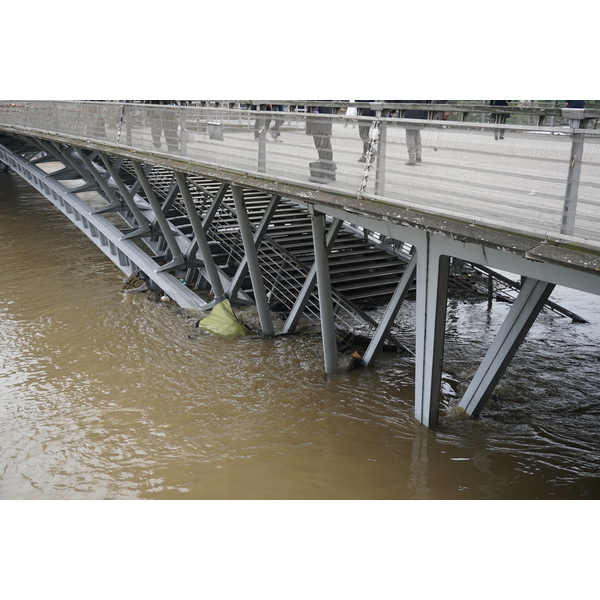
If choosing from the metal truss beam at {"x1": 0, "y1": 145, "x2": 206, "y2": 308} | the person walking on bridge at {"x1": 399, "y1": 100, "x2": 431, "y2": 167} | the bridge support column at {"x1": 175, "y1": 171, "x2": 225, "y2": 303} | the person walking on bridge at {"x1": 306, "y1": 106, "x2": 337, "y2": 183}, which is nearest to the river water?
the metal truss beam at {"x1": 0, "y1": 145, "x2": 206, "y2": 308}

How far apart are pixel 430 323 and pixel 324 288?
7.59ft

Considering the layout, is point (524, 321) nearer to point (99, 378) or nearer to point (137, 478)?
point (137, 478)

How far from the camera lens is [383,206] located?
6160 millimetres

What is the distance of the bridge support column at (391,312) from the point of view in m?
8.27

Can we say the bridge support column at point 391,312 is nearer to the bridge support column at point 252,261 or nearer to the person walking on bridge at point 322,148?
the person walking on bridge at point 322,148

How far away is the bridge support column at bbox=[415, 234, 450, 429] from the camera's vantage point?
616 centimetres

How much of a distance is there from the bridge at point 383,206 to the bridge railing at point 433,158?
1 centimetres

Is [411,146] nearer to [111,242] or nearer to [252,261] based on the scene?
[252,261]

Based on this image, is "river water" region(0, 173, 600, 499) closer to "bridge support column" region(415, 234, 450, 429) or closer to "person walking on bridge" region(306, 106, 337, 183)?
"bridge support column" region(415, 234, 450, 429)

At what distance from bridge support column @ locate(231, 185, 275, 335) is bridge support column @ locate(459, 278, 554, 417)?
429 cm

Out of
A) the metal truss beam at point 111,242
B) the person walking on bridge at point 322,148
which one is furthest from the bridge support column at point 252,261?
the person walking on bridge at point 322,148

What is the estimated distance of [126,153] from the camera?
12.1 meters

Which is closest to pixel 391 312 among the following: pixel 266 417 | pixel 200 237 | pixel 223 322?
pixel 266 417

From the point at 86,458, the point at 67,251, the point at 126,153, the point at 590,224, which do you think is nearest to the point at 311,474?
the point at 86,458
